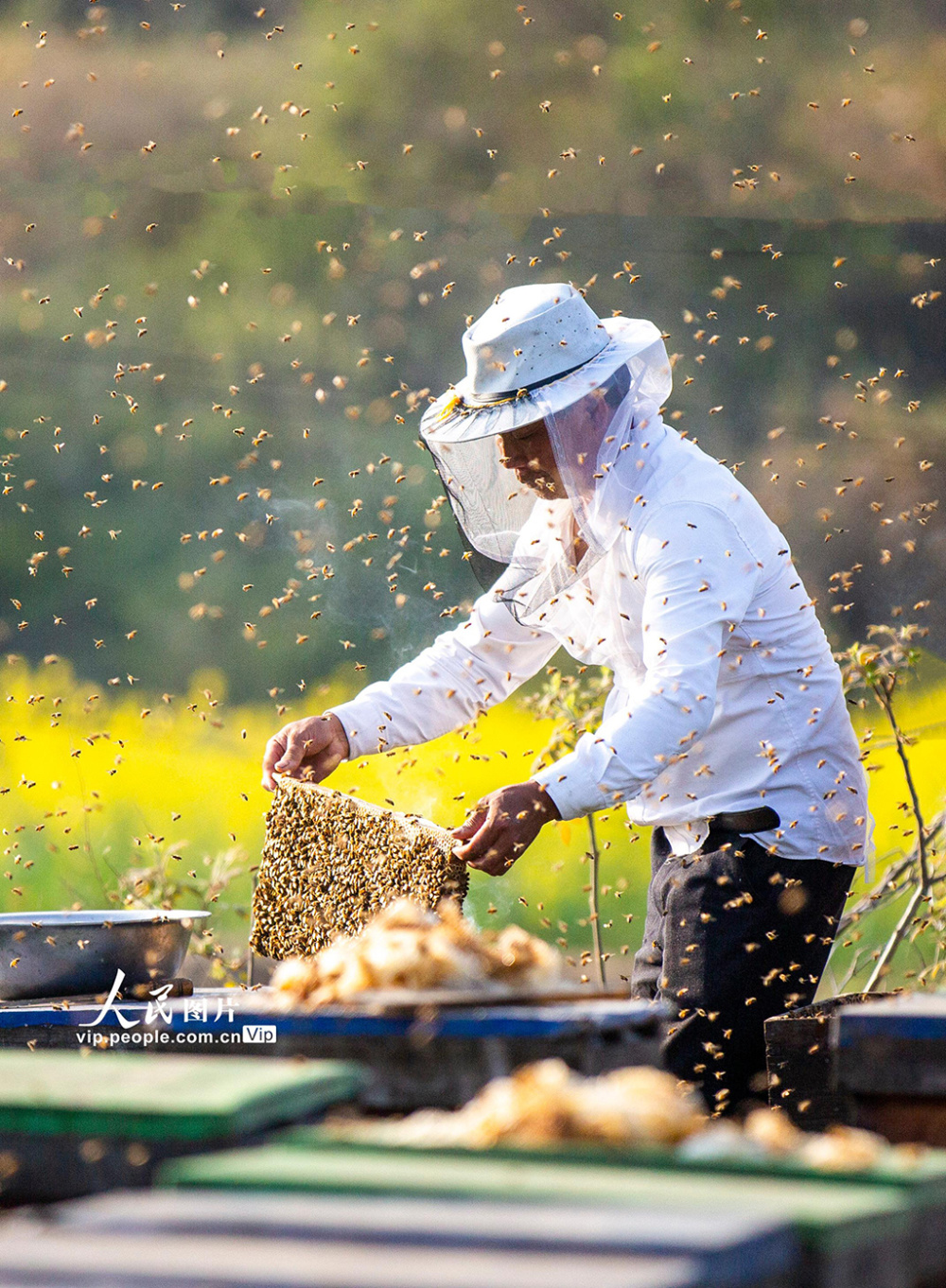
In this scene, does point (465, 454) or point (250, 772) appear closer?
point (465, 454)

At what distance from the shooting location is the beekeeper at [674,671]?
2.67 m

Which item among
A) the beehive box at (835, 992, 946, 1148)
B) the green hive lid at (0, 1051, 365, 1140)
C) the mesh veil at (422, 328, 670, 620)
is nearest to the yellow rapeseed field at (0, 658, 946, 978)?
the mesh veil at (422, 328, 670, 620)

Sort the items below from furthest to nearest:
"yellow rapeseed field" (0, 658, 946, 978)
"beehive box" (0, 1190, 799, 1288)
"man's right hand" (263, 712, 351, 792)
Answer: "yellow rapeseed field" (0, 658, 946, 978), "man's right hand" (263, 712, 351, 792), "beehive box" (0, 1190, 799, 1288)

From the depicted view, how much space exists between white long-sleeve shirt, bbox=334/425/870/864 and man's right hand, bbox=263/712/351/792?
0.58 metres

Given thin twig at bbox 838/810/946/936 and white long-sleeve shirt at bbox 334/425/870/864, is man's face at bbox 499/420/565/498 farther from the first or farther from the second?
thin twig at bbox 838/810/946/936

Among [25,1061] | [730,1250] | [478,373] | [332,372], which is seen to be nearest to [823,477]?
[332,372]

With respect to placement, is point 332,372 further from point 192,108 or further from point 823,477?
point 823,477

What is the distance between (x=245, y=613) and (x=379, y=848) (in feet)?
7.30

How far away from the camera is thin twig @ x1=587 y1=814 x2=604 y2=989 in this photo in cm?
414

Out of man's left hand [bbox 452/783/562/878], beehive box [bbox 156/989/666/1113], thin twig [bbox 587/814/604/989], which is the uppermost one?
beehive box [bbox 156/989/666/1113]

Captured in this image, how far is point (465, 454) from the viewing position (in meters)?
3.08

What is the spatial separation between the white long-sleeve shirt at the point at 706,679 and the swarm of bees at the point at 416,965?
0.46m

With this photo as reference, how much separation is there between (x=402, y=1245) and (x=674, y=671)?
1724 millimetres

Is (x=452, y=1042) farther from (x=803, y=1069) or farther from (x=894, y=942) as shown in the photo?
(x=894, y=942)
